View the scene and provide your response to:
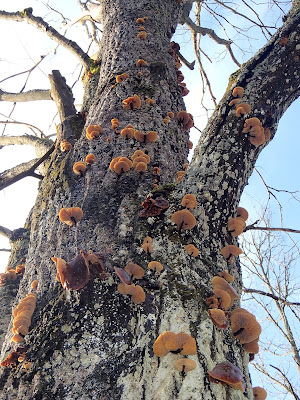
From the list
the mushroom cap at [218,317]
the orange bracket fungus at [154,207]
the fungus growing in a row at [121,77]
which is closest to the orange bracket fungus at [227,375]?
the mushroom cap at [218,317]

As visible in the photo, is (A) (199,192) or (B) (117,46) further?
(B) (117,46)

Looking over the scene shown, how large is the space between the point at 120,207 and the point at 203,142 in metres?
0.65

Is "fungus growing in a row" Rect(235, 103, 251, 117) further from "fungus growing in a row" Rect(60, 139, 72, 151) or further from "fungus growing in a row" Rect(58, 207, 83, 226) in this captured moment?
"fungus growing in a row" Rect(60, 139, 72, 151)

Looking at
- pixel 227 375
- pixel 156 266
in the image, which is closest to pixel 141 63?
pixel 156 266

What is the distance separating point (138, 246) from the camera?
6.09 feet

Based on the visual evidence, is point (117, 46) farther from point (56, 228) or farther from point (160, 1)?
point (56, 228)

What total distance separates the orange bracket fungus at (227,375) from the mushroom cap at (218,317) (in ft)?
0.55

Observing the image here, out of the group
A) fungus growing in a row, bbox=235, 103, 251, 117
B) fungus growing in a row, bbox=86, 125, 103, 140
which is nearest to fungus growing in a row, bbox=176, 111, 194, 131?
fungus growing in a row, bbox=86, 125, 103, 140


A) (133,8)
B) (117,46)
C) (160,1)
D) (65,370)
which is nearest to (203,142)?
(65,370)

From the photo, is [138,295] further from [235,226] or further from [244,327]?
[235,226]

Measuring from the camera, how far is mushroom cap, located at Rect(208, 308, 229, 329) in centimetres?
157

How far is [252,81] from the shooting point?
2232 mm

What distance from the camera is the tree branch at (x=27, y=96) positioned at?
5148 mm

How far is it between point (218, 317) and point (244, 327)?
0.55ft
